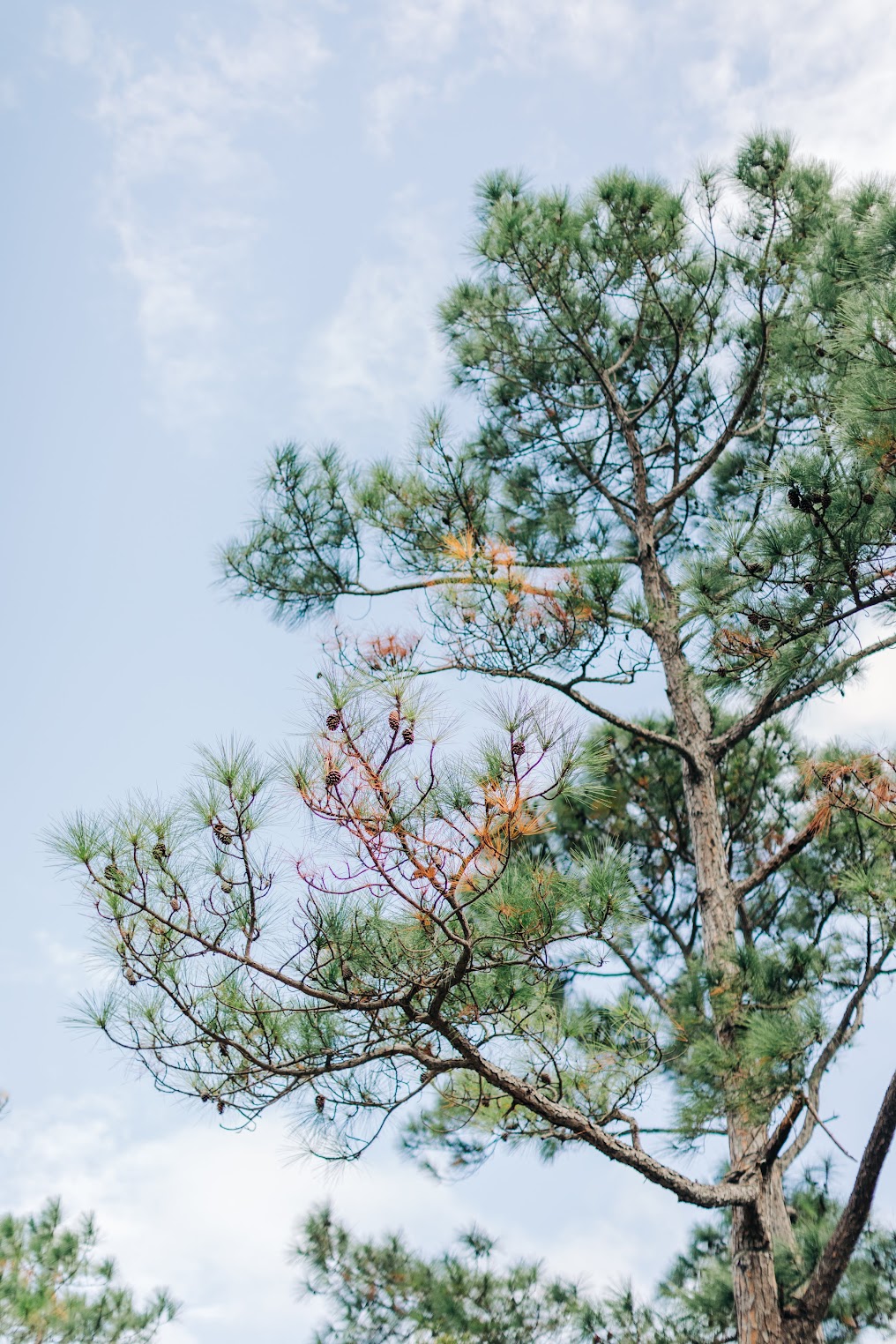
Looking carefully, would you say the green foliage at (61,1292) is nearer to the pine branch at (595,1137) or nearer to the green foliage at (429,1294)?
the green foliage at (429,1294)

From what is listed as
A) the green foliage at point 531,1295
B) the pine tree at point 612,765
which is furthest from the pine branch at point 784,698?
the green foliage at point 531,1295

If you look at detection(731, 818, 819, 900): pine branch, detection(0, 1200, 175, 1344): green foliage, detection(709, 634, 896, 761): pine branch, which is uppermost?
detection(709, 634, 896, 761): pine branch

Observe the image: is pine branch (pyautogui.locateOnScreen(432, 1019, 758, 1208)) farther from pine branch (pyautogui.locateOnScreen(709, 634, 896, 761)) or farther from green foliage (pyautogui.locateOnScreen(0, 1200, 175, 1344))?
green foliage (pyautogui.locateOnScreen(0, 1200, 175, 1344))

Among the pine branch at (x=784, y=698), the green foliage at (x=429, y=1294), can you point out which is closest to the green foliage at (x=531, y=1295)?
the green foliage at (x=429, y=1294)

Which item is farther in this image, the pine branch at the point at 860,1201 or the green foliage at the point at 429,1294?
the green foliage at the point at 429,1294

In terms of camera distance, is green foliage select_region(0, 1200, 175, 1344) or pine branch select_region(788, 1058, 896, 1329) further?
green foliage select_region(0, 1200, 175, 1344)

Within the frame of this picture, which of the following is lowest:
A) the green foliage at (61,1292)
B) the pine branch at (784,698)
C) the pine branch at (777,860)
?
the green foliage at (61,1292)

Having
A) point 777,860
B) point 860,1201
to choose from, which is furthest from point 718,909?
point 860,1201

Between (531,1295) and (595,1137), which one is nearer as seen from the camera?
(595,1137)

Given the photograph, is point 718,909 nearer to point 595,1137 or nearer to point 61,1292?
point 595,1137

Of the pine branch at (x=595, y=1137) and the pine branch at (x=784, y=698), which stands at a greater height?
the pine branch at (x=784, y=698)

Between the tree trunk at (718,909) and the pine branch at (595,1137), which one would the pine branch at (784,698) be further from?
the pine branch at (595,1137)

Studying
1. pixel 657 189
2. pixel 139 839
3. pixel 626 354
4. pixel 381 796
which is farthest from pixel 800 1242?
pixel 657 189

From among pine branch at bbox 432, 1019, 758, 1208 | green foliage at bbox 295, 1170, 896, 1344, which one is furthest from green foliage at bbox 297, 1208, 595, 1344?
pine branch at bbox 432, 1019, 758, 1208
